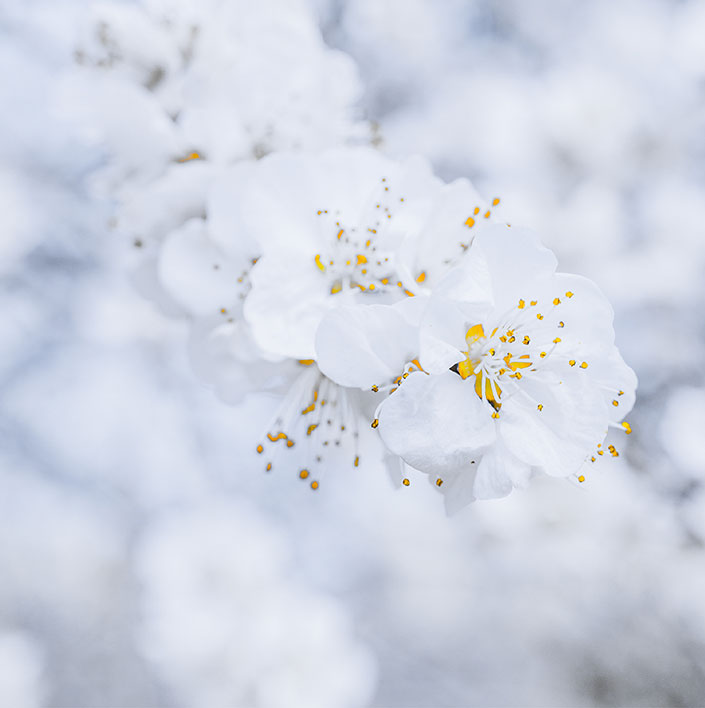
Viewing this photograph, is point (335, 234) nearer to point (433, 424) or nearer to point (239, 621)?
point (433, 424)

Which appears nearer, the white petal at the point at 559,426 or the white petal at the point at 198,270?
the white petal at the point at 559,426

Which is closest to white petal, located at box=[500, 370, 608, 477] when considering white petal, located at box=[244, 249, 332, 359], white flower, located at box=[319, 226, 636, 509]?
white flower, located at box=[319, 226, 636, 509]

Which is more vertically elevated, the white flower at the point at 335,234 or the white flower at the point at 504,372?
the white flower at the point at 335,234

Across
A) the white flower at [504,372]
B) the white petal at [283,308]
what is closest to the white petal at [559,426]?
the white flower at [504,372]

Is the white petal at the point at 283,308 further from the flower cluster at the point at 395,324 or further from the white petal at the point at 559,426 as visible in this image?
the white petal at the point at 559,426

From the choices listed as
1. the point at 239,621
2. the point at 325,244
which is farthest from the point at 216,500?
the point at 325,244

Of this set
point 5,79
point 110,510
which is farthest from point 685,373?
point 5,79

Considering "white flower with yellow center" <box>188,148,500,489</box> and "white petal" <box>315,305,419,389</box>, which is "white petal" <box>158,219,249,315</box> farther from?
"white petal" <box>315,305,419,389</box>
